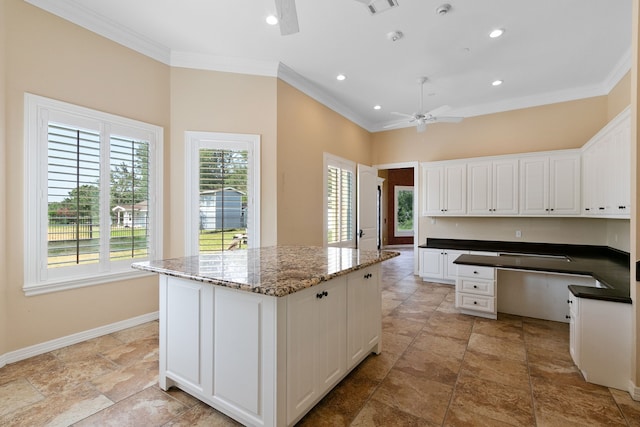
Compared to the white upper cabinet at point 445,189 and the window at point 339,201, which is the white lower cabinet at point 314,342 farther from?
the white upper cabinet at point 445,189

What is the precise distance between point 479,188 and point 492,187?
20 cm

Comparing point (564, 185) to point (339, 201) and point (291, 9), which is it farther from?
point (291, 9)

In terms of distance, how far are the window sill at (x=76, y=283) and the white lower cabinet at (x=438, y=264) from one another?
4697 mm

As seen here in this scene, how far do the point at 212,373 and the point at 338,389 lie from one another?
3.09ft

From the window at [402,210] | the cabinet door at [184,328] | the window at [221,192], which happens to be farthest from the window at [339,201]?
the window at [402,210]

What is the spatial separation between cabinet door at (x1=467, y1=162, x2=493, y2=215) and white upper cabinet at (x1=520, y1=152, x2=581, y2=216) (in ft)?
1.59

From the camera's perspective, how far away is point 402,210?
11750 mm

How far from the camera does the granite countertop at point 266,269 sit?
1.59 m

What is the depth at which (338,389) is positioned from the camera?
7.35ft

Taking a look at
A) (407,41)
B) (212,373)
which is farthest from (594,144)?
(212,373)

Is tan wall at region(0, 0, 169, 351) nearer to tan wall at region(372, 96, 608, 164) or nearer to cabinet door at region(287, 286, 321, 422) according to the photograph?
cabinet door at region(287, 286, 321, 422)

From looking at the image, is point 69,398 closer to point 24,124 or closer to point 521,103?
point 24,124

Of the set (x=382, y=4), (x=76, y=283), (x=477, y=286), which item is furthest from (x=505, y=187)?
(x=76, y=283)

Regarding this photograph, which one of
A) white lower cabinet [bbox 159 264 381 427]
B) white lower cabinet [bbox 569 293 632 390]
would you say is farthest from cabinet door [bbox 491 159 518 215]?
white lower cabinet [bbox 159 264 381 427]
